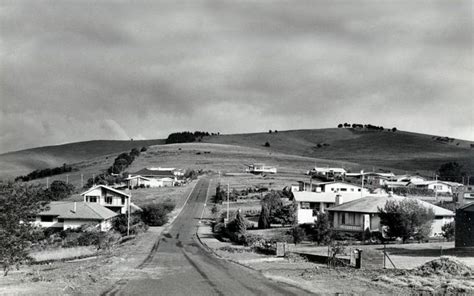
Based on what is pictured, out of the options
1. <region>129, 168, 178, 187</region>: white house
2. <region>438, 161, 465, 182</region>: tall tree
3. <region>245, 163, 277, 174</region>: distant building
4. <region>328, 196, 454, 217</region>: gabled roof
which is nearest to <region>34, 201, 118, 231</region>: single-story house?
A: <region>328, 196, 454, 217</region>: gabled roof

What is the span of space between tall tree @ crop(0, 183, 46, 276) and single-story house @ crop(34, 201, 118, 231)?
45011 mm

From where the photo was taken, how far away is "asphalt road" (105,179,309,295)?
84.8 ft

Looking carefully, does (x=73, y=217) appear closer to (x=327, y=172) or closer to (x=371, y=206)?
(x=371, y=206)

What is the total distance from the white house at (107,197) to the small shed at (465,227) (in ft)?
203

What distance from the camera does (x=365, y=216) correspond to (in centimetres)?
6762

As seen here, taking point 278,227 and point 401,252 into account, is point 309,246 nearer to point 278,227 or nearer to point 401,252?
point 401,252

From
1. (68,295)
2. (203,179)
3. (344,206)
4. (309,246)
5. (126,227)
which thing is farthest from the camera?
(203,179)

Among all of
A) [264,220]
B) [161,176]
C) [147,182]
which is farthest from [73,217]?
[161,176]

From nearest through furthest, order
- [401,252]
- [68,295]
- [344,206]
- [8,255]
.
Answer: [68,295] → [8,255] → [401,252] → [344,206]

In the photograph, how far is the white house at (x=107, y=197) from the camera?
9719 cm

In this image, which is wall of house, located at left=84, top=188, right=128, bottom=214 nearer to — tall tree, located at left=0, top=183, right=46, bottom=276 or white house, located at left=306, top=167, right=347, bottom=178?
tall tree, located at left=0, top=183, right=46, bottom=276

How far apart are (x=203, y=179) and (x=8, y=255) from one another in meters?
122

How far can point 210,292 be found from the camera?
25578mm

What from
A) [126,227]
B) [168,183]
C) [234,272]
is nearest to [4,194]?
[234,272]
